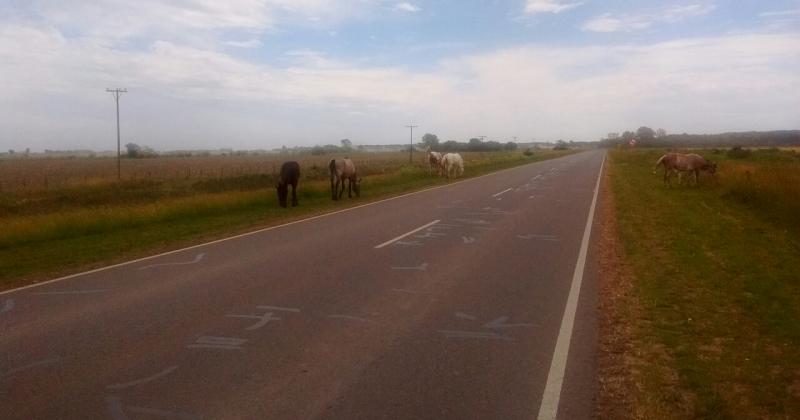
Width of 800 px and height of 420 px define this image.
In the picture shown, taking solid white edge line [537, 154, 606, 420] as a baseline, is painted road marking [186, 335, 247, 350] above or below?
above

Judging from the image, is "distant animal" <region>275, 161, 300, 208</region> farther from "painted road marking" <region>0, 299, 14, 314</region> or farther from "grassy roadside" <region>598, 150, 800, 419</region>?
"painted road marking" <region>0, 299, 14, 314</region>

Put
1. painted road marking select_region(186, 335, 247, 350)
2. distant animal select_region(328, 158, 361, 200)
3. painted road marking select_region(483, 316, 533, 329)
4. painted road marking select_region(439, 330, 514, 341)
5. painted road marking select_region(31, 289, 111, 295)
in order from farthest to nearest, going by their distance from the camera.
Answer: distant animal select_region(328, 158, 361, 200) → painted road marking select_region(31, 289, 111, 295) → painted road marking select_region(483, 316, 533, 329) → painted road marking select_region(439, 330, 514, 341) → painted road marking select_region(186, 335, 247, 350)

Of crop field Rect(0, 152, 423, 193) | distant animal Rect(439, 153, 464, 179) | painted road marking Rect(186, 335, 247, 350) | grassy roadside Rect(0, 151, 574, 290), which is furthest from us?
distant animal Rect(439, 153, 464, 179)

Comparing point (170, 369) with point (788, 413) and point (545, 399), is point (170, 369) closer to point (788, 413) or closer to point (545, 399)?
point (545, 399)

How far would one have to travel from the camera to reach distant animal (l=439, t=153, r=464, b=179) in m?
43.1

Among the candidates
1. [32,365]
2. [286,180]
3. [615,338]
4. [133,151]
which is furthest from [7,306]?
[133,151]

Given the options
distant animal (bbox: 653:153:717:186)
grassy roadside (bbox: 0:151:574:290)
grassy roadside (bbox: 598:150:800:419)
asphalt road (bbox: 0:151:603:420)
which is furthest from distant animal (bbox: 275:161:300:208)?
distant animal (bbox: 653:153:717:186)

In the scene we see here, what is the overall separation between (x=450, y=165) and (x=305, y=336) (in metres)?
36.4

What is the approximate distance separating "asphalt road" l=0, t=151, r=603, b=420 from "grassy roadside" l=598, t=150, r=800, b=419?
393mm

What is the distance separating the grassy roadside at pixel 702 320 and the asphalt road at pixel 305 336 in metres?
0.39

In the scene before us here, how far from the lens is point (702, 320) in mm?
8117

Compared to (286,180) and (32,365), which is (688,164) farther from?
(32,365)

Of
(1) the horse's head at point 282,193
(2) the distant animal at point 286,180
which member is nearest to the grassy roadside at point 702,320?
(2) the distant animal at point 286,180

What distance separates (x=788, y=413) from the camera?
529cm
